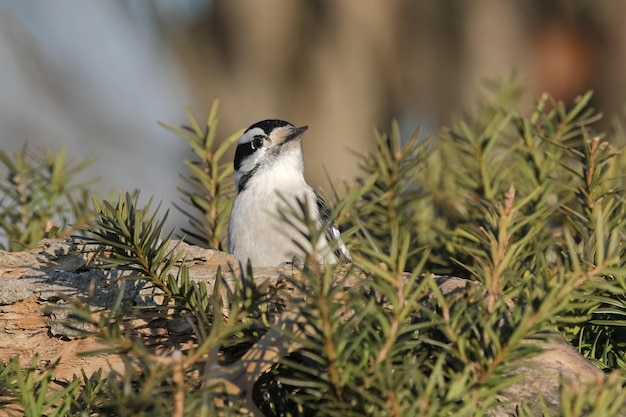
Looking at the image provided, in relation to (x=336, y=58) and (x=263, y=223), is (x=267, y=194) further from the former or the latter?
(x=336, y=58)

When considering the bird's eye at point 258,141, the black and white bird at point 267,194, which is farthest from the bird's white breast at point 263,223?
the bird's eye at point 258,141

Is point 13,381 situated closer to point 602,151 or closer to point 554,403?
point 554,403

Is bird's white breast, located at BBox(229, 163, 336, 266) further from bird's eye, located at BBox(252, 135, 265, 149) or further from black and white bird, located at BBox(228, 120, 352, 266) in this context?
bird's eye, located at BBox(252, 135, 265, 149)

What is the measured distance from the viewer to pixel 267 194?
503cm

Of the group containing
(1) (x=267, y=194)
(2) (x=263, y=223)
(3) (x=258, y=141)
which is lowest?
(2) (x=263, y=223)

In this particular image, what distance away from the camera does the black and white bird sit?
4.53 meters

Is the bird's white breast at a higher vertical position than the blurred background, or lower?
lower

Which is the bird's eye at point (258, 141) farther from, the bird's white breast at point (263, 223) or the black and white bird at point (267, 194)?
the bird's white breast at point (263, 223)

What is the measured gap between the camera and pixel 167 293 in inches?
81.2

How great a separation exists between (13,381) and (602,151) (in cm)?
184

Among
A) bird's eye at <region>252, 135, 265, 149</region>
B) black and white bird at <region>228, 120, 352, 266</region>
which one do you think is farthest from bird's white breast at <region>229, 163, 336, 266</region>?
bird's eye at <region>252, 135, 265, 149</region>

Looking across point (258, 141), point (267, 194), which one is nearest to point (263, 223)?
point (267, 194)

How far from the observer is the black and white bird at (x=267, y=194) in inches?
178

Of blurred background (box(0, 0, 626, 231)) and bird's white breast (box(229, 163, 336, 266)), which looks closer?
bird's white breast (box(229, 163, 336, 266))
